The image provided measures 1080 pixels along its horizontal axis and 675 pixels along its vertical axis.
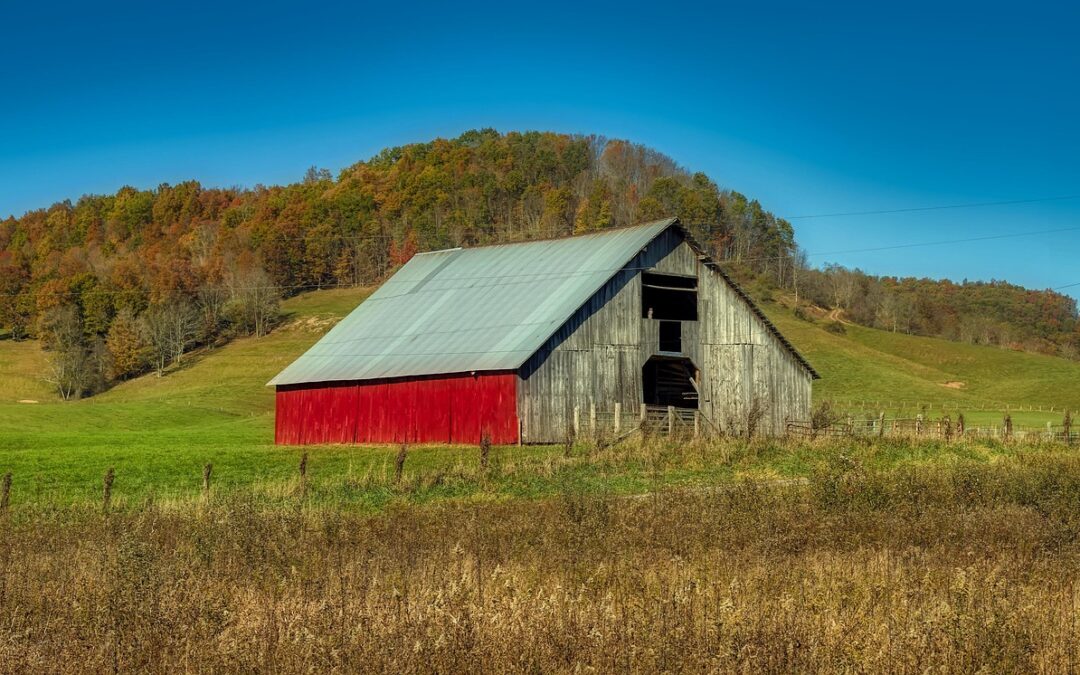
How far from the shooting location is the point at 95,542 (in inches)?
543

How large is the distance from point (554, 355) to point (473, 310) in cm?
536

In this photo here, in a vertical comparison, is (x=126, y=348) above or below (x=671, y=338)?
above

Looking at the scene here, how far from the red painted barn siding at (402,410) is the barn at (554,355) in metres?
0.05

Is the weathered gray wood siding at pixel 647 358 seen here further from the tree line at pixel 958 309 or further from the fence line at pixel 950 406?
the tree line at pixel 958 309

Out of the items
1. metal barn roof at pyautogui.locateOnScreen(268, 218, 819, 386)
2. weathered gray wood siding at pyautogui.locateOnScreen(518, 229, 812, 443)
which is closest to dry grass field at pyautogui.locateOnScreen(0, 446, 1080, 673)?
weathered gray wood siding at pyautogui.locateOnScreen(518, 229, 812, 443)

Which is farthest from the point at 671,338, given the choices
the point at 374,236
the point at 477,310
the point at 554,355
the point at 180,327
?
the point at 374,236

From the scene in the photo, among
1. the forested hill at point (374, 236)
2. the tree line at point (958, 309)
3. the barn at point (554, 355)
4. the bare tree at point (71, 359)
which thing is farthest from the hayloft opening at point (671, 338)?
the tree line at point (958, 309)

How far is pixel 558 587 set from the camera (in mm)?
9539

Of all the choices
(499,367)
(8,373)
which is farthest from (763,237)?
(499,367)

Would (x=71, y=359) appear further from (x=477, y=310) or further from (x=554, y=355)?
(x=554, y=355)

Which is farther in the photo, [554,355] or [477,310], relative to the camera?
[477,310]

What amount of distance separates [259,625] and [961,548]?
828cm

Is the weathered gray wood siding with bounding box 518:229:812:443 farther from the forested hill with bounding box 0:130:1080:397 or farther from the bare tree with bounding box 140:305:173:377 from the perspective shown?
the forested hill with bounding box 0:130:1080:397

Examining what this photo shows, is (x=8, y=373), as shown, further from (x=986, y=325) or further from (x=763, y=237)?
(x=986, y=325)
